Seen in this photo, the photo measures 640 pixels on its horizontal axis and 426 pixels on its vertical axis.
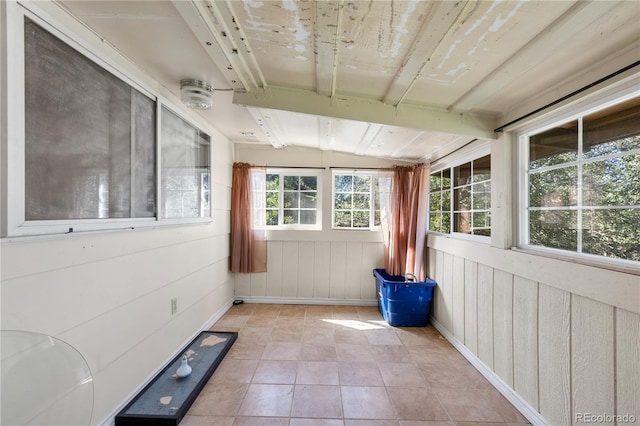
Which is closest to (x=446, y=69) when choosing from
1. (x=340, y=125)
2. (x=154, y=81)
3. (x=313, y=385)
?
(x=340, y=125)

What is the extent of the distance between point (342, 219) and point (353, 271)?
0.73m

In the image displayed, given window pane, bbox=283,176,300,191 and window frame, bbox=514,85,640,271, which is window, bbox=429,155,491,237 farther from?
window pane, bbox=283,176,300,191

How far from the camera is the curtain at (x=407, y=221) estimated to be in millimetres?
2988

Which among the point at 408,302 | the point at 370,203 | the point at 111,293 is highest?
the point at 370,203

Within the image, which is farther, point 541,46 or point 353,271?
point 353,271

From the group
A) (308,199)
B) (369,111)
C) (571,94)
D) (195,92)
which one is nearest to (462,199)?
(571,94)

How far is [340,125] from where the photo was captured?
2312mm

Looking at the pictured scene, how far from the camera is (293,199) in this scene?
3551 millimetres

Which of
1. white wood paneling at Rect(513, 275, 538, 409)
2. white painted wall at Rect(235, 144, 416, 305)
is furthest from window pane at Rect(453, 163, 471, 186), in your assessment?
white wood paneling at Rect(513, 275, 538, 409)

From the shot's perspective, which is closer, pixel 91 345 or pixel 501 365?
pixel 91 345

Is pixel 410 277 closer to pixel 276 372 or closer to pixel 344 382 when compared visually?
pixel 344 382

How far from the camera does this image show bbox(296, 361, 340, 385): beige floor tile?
189 centimetres

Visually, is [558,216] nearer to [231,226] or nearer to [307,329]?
[307,329]

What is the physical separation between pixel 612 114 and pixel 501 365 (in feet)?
5.50
